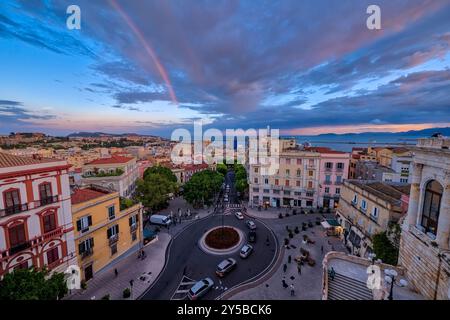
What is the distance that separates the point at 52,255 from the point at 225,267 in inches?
620

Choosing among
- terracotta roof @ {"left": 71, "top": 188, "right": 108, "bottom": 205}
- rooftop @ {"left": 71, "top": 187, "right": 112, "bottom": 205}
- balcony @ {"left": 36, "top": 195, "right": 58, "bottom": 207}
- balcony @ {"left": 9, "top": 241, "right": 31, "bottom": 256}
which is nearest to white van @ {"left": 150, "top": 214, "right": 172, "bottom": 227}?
rooftop @ {"left": 71, "top": 187, "right": 112, "bottom": 205}

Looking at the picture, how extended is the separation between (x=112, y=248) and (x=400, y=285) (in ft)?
84.4

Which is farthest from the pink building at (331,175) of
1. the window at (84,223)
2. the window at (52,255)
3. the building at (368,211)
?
the window at (52,255)

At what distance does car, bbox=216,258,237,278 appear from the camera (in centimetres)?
2059

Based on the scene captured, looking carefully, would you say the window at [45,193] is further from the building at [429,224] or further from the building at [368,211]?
the building at [368,211]

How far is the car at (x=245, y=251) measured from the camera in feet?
78.2

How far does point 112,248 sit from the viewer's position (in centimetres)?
2208

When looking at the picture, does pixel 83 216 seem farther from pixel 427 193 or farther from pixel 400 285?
pixel 427 193

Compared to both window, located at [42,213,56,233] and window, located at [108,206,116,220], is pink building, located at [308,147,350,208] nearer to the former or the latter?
window, located at [108,206,116,220]

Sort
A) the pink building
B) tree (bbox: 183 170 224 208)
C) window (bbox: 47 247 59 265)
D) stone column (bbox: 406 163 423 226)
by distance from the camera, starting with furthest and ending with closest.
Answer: tree (bbox: 183 170 224 208) < the pink building < window (bbox: 47 247 59 265) < stone column (bbox: 406 163 423 226)

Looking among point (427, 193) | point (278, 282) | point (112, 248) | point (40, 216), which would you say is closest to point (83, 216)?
point (40, 216)

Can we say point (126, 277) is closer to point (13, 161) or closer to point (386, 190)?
point (13, 161)

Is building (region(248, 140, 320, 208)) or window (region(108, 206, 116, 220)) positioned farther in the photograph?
building (region(248, 140, 320, 208))

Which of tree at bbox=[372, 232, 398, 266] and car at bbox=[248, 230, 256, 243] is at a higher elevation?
tree at bbox=[372, 232, 398, 266]
